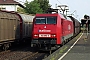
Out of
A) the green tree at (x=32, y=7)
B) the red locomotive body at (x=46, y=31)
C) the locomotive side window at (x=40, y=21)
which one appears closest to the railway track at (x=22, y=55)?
the red locomotive body at (x=46, y=31)

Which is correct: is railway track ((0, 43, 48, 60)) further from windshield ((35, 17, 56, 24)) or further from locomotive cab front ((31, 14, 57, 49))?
windshield ((35, 17, 56, 24))

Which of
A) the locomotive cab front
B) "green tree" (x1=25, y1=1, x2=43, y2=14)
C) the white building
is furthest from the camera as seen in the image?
the white building

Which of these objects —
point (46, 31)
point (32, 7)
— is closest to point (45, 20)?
point (46, 31)

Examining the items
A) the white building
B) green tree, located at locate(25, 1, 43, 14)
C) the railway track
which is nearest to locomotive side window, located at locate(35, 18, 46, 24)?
the railway track

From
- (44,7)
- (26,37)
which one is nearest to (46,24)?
(26,37)

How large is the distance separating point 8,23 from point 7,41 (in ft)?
4.41

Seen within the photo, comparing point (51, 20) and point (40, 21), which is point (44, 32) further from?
point (51, 20)

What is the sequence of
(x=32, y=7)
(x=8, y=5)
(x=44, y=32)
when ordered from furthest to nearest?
(x=8, y=5)
(x=32, y=7)
(x=44, y=32)

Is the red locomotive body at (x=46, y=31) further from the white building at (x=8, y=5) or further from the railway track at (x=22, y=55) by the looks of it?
the white building at (x=8, y=5)

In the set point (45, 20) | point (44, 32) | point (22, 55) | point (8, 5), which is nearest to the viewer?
point (22, 55)

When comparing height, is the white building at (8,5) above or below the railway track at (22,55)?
above

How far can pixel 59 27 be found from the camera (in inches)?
776

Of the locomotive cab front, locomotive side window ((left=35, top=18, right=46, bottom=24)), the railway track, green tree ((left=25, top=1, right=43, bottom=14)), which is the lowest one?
the railway track

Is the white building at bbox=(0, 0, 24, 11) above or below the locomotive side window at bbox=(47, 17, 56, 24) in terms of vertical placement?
above
